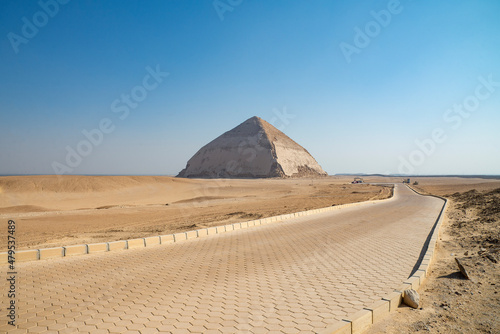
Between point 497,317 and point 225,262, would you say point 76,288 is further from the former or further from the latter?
point 497,317

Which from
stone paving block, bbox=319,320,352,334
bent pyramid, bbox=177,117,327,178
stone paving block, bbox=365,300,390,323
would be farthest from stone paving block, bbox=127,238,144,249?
bent pyramid, bbox=177,117,327,178

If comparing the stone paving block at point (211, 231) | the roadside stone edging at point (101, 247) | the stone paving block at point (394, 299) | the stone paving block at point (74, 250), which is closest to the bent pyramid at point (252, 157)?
the stone paving block at point (211, 231)

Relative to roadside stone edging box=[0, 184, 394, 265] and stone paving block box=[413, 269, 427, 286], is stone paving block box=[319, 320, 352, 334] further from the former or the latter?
roadside stone edging box=[0, 184, 394, 265]

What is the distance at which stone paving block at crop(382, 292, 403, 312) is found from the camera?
4.35m

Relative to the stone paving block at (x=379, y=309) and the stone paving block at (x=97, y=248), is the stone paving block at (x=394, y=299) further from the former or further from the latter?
the stone paving block at (x=97, y=248)

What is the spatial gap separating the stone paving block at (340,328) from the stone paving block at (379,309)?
57cm

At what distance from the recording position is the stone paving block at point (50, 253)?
6910mm

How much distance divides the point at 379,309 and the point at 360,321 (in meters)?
0.51

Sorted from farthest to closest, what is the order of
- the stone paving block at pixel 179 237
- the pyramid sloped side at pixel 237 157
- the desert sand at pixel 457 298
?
the pyramid sloped side at pixel 237 157, the stone paving block at pixel 179 237, the desert sand at pixel 457 298

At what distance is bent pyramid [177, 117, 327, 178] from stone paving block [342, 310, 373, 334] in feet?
313

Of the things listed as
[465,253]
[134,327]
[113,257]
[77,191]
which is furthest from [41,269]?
[77,191]

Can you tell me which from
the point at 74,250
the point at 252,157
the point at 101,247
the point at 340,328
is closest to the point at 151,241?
the point at 101,247

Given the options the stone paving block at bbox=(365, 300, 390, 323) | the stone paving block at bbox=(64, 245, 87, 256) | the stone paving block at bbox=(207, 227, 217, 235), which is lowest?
the stone paving block at bbox=(365, 300, 390, 323)

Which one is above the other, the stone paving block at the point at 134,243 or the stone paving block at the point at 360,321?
the stone paving block at the point at 134,243
